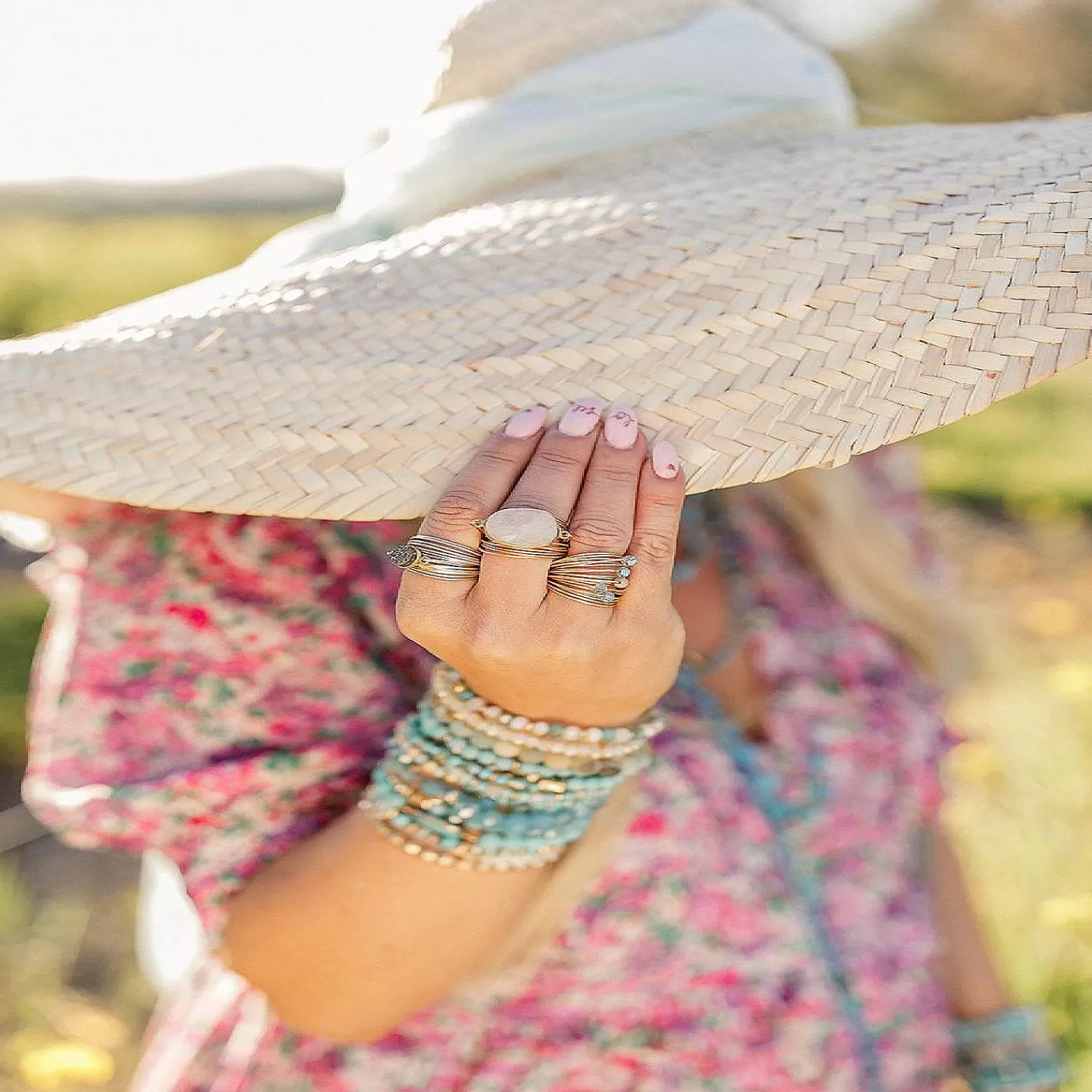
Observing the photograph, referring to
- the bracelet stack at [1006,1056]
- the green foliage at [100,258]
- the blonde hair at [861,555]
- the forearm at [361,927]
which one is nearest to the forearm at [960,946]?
the bracelet stack at [1006,1056]

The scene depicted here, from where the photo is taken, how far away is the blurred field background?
83.4 inches

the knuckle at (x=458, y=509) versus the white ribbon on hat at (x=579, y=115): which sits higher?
the white ribbon on hat at (x=579, y=115)

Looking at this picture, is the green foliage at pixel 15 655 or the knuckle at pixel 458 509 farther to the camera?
the green foliage at pixel 15 655

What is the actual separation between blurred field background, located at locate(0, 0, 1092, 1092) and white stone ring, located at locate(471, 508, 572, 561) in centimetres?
79

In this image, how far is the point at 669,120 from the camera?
106 centimetres

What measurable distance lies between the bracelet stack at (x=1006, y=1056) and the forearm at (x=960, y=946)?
2 cm

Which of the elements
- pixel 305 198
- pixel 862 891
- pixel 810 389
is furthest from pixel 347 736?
pixel 305 198

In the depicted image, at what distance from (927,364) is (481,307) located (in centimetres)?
35

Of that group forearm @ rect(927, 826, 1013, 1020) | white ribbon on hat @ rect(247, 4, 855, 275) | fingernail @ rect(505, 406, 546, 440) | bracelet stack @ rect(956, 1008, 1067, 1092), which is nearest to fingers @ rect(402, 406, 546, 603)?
fingernail @ rect(505, 406, 546, 440)

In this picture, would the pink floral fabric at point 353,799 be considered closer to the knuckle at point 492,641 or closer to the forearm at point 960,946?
the forearm at point 960,946

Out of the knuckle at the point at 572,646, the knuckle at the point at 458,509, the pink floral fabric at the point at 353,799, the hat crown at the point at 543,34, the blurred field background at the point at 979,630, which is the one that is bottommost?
the blurred field background at the point at 979,630

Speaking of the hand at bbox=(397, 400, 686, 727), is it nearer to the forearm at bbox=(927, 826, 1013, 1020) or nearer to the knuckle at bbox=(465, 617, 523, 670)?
the knuckle at bbox=(465, 617, 523, 670)

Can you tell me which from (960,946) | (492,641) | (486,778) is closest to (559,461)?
(492,641)

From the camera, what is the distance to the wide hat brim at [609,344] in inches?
32.2
